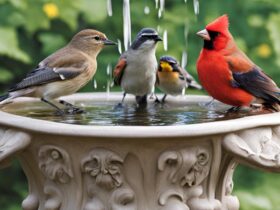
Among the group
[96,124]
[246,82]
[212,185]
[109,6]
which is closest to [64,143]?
[96,124]

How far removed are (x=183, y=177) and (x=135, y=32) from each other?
7.36 feet

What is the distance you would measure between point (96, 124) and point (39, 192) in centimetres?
42

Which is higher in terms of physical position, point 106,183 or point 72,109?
point 72,109

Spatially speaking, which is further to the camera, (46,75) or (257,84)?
(46,75)

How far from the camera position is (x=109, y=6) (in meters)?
5.48

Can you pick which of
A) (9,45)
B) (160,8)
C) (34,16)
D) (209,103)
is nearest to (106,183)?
(209,103)

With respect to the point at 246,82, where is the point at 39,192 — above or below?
below

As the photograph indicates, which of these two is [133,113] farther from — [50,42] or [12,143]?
[50,42]

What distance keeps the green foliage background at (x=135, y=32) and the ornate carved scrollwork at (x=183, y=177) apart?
1.75 m

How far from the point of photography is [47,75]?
434cm

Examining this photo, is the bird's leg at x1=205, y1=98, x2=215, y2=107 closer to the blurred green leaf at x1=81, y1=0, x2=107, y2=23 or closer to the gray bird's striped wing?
the gray bird's striped wing

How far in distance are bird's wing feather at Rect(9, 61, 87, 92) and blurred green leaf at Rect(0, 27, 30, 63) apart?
3.16 ft

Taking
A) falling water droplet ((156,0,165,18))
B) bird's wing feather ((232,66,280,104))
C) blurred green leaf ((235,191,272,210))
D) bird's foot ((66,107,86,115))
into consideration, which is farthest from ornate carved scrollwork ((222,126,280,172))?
falling water droplet ((156,0,165,18))

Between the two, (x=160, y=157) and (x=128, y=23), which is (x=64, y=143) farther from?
(x=128, y=23)
